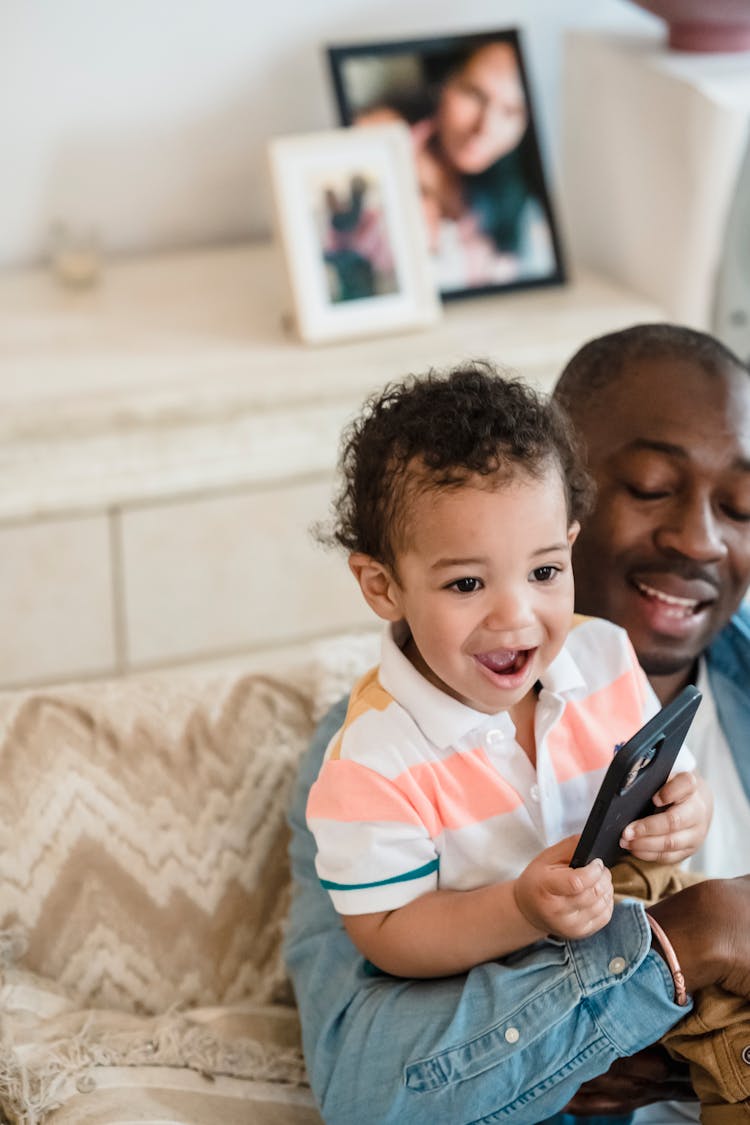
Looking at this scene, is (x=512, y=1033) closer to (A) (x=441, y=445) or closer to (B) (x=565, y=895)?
(B) (x=565, y=895)

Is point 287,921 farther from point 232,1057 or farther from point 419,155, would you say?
point 419,155

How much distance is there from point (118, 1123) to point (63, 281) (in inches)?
70.6

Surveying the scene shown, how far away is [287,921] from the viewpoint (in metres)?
1.28

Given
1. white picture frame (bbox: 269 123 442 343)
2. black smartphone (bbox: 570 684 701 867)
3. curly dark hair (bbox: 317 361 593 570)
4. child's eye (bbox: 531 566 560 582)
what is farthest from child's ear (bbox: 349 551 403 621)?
white picture frame (bbox: 269 123 442 343)

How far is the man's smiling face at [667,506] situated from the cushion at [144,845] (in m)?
0.39

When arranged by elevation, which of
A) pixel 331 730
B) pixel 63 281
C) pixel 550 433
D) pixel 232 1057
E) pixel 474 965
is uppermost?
pixel 63 281

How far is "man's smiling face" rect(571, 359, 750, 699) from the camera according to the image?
122 cm

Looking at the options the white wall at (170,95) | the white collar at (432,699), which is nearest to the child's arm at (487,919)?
the white collar at (432,699)

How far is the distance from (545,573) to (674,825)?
23 centimetres

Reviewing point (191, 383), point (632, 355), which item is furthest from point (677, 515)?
point (191, 383)

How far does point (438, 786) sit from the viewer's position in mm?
1009

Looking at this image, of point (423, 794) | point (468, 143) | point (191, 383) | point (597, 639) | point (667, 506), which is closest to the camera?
point (423, 794)

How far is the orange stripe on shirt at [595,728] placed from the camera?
107 centimetres

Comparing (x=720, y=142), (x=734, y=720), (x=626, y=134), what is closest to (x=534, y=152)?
(x=626, y=134)
